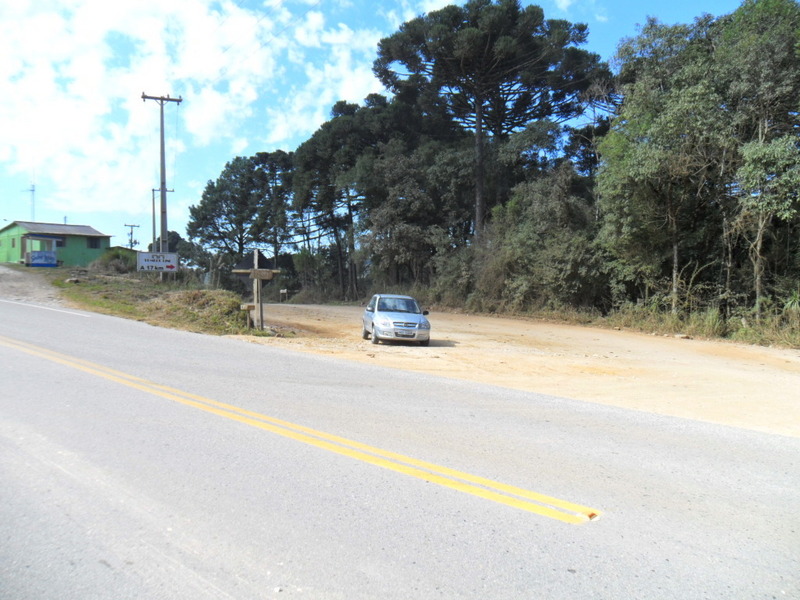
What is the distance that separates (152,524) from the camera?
14.1ft

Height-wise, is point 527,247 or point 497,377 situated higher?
point 527,247

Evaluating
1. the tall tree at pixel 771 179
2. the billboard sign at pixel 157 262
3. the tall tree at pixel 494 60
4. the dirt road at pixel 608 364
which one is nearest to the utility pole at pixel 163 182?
the billboard sign at pixel 157 262

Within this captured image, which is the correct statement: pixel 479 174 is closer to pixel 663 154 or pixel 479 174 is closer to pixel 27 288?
pixel 663 154

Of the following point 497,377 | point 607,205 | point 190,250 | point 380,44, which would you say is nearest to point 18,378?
point 497,377

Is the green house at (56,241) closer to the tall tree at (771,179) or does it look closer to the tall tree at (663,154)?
the tall tree at (663,154)

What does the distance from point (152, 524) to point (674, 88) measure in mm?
22537

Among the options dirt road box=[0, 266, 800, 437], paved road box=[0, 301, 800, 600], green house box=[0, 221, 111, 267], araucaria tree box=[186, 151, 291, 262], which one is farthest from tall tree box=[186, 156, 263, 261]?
paved road box=[0, 301, 800, 600]

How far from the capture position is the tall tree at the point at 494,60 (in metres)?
34.8

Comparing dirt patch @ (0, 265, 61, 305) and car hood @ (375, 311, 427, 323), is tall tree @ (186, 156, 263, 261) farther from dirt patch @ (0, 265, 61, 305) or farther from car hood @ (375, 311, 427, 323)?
car hood @ (375, 311, 427, 323)

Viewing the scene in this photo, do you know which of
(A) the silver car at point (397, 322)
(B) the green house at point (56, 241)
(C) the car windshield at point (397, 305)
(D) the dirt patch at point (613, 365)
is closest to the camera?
(D) the dirt patch at point (613, 365)

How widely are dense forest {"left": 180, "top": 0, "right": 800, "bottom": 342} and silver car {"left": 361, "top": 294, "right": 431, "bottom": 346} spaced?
1006cm

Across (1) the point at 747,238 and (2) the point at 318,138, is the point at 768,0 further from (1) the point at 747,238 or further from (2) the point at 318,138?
(2) the point at 318,138

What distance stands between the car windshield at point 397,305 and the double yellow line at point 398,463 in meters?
10.4

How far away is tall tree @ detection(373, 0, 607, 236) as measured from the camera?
114 ft
